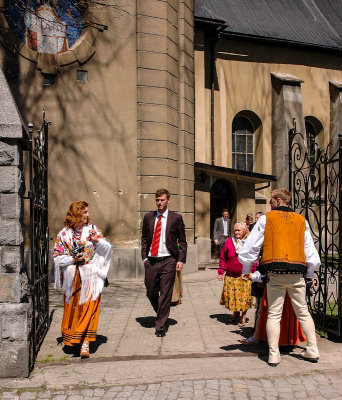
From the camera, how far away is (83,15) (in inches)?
545

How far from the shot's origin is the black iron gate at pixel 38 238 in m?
6.18

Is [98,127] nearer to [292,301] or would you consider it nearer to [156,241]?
[156,241]

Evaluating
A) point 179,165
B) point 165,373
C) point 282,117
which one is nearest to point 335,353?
point 165,373

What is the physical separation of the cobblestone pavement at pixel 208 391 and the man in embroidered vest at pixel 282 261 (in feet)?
2.12

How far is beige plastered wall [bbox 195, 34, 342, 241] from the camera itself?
20.1 metres

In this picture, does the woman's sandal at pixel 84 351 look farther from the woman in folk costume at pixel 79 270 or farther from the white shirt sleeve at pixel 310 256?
the white shirt sleeve at pixel 310 256

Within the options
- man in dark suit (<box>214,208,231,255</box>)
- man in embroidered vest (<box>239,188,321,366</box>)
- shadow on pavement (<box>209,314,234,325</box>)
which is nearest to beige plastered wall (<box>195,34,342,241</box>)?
man in dark suit (<box>214,208,231,255</box>)

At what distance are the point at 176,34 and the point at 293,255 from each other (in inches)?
402

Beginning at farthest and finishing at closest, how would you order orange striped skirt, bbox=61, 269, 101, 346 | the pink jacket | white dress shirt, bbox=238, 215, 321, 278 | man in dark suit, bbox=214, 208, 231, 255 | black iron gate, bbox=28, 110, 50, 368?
man in dark suit, bbox=214, 208, 231, 255 < the pink jacket < orange striped skirt, bbox=61, 269, 101, 346 < black iron gate, bbox=28, 110, 50, 368 < white dress shirt, bbox=238, 215, 321, 278

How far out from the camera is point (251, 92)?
21.8m

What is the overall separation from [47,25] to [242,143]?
10781 millimetres

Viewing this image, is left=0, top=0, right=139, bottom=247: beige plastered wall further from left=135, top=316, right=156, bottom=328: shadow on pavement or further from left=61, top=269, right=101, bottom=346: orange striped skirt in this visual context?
left=61, top=269, right=101, bottom=346: orange striped skirt

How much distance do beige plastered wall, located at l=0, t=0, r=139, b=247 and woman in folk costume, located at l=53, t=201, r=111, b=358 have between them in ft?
23.2

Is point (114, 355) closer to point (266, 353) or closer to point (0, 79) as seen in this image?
point (266, 353)
